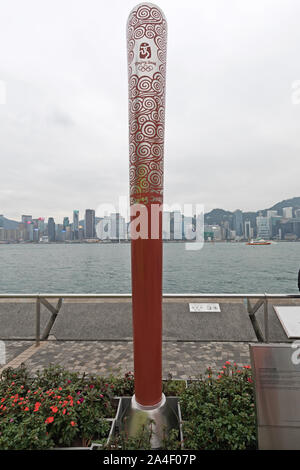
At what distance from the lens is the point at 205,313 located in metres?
5.86

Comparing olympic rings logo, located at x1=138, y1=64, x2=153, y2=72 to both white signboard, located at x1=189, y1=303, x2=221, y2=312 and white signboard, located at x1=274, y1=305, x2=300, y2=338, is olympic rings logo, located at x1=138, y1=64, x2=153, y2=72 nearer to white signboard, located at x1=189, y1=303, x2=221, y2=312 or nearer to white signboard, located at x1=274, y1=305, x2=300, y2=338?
white signboard, located at x1=189, y1=303, x2=221, y2=312

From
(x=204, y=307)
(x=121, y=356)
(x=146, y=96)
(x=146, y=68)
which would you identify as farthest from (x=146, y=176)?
(x=204, y=307)

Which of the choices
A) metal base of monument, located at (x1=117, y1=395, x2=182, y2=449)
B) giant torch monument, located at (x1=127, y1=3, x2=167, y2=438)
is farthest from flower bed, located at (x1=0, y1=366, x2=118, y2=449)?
giant torch monument, located at (x1=127, y1=3, x2=167, y2=438)

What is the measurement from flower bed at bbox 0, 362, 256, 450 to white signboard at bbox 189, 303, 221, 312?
260cm

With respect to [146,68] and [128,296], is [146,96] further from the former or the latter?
[128,296]

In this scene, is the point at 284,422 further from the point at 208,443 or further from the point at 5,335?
the point at 5,335

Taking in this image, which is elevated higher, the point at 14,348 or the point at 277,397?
the point at 277,397

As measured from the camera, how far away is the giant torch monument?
2719 mm

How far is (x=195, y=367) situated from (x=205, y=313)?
1.56m

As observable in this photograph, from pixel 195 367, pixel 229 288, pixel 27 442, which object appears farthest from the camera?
pixel 229 288

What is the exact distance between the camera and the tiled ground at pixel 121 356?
14.6 feet

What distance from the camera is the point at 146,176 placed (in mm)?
2748

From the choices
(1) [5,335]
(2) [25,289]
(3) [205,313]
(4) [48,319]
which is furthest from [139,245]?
(2) [25,289]

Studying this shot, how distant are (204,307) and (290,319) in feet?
5.70
